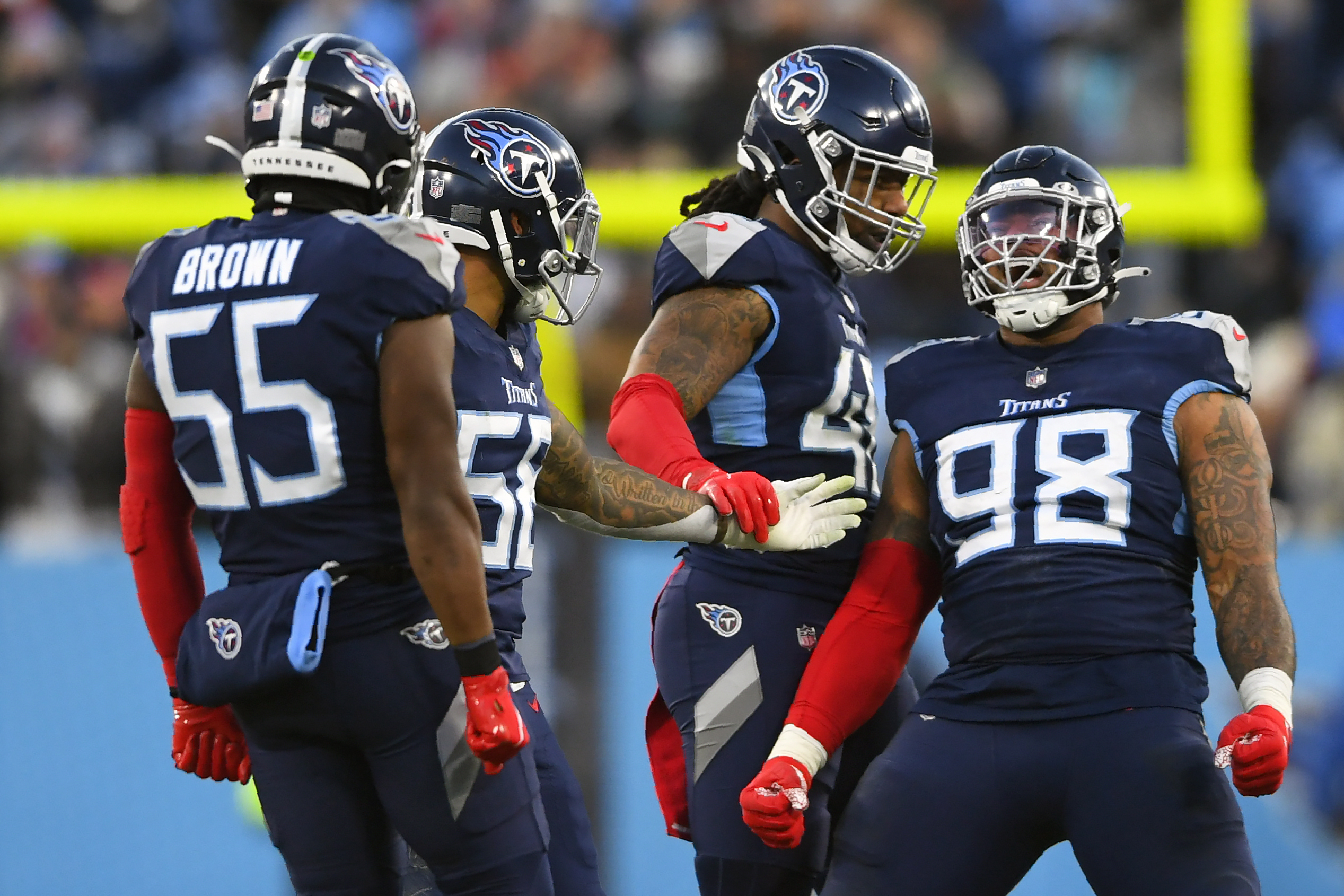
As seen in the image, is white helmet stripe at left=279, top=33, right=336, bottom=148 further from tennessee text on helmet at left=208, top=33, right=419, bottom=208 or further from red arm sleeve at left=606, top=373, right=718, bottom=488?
red arm sleeve at left=606, top=373, right=718, bottom=488

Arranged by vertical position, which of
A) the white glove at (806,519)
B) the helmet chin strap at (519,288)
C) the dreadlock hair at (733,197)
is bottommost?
the white glove at (806,519)

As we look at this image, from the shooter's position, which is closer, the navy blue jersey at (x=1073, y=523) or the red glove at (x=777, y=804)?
the navy blue jersey at (x=1073, y=523)

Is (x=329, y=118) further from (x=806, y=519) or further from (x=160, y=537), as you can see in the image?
(x=806, y=519)

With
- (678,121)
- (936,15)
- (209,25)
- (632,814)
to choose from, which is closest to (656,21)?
(678,121)

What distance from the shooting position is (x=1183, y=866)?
305 cm

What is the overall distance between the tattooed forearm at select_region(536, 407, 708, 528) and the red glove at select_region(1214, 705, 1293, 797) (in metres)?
1.11

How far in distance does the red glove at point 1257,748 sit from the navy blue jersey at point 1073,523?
14 centimetres

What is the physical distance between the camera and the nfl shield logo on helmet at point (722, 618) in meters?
3.76

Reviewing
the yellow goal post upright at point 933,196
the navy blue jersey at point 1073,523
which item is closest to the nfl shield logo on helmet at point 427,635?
the navy blue jersey at point 1073,523

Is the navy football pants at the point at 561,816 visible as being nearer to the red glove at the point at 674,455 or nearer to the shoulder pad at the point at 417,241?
the red glove at the point at 674,455

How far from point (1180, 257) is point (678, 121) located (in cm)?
229

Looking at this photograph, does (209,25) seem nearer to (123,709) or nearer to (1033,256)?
(123,709)

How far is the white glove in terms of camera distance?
3.57 metres

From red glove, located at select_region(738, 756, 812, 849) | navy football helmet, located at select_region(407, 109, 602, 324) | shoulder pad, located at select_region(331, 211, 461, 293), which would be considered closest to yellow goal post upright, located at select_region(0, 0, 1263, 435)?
navy football helmet, located at select_region(407, 109, 602, 324)
